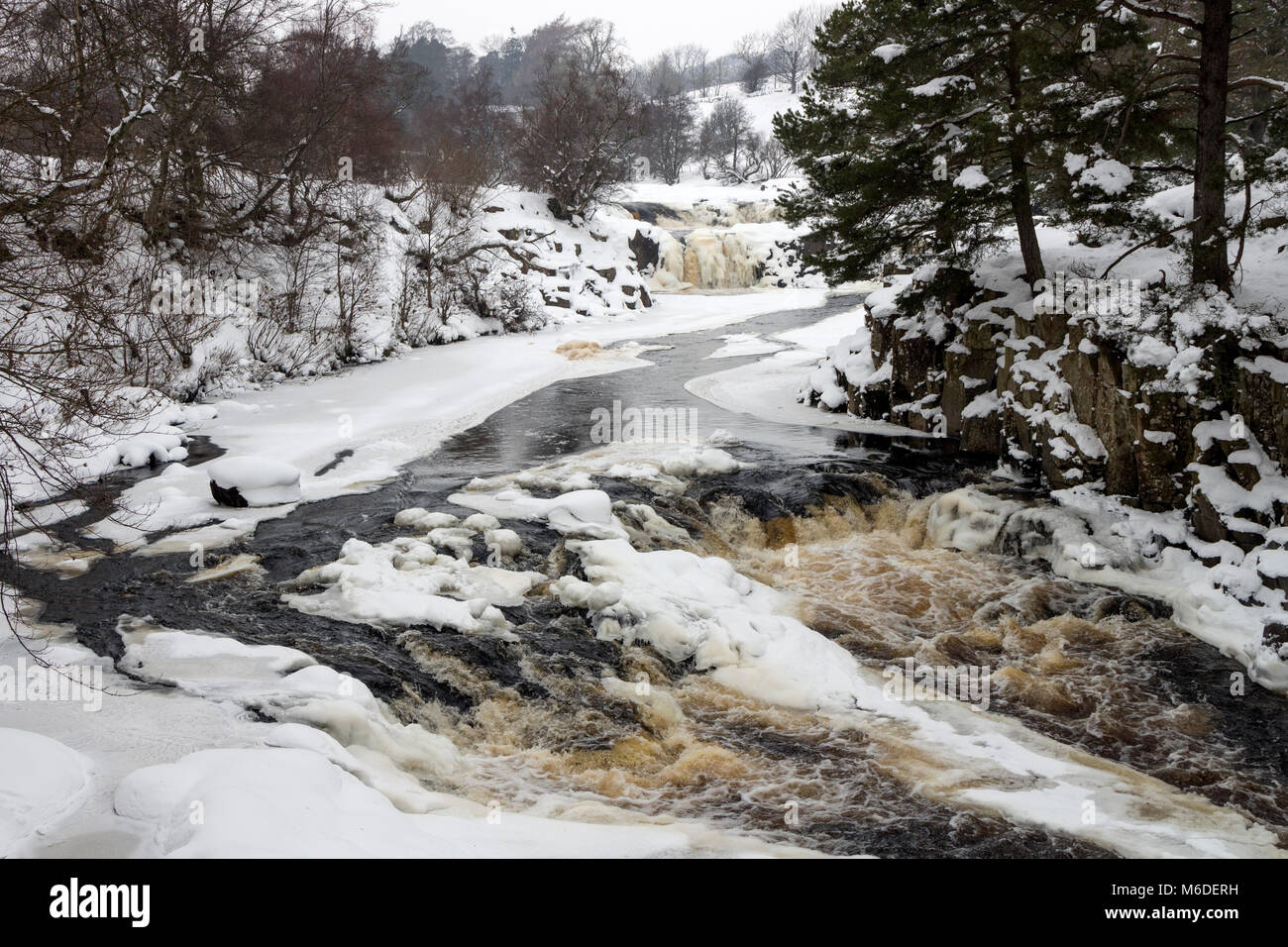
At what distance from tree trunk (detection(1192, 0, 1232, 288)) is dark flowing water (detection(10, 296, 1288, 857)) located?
3354mm

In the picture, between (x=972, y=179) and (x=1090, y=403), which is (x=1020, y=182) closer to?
(x=972, y=179)

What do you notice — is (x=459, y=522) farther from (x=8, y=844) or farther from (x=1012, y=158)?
(x=1012, y=158)

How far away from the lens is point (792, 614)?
8.76 meters

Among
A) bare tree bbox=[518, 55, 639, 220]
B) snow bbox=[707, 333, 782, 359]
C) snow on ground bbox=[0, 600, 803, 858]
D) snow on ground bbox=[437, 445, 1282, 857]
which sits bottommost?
snow on ground bbox=[437, 445, 1282, 857]

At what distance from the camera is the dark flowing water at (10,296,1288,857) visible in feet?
18.3

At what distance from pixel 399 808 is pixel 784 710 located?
3.04 meters

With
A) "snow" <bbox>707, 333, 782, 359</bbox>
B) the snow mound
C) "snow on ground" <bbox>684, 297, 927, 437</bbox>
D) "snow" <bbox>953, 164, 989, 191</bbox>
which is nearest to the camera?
the snow mound

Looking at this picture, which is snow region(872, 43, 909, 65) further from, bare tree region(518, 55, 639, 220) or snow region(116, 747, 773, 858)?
bare tree region(518, 55, 639, 220)

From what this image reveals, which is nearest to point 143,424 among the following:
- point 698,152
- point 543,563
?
point 543,563

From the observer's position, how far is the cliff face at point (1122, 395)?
915cm

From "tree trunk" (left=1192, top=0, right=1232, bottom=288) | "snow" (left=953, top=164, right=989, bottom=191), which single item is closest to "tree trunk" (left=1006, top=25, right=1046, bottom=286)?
"snow" (left=953, top=164, right=989, bottom=191)

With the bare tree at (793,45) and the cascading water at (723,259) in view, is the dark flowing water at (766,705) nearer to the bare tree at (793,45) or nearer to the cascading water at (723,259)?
the cascading water at (723,259)

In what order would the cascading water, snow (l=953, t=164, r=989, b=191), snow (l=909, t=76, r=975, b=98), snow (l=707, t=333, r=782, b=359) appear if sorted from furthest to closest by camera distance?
1. the cascading water
2. snow (l=707, t=333, r=782, b=359)
3. snow (l=909, t=76, r=975, b=98)
4. snow (l=953, t=164, r=989, b=191)

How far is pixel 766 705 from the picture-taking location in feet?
22.6
